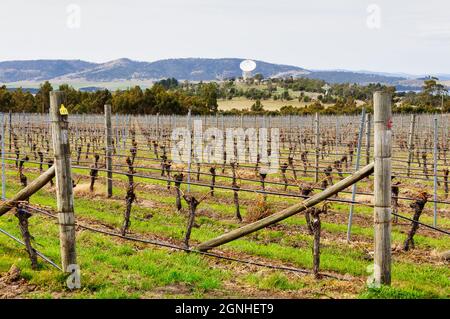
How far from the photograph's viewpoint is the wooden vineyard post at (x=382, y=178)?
5527 millimetres

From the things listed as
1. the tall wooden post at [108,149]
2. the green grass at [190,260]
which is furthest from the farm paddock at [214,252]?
the tall wooden post at [108,149]

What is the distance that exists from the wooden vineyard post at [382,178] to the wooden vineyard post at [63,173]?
3.30 meters

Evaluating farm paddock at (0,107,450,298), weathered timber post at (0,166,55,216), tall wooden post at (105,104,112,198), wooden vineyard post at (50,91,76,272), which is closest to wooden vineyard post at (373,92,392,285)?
farm paddock at (0,107,450,298)

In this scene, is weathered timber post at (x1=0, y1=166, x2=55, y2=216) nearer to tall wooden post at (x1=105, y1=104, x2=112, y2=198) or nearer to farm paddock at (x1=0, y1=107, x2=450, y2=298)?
farm paddock at (x1=0, y1=107, x2=450, y2=298)

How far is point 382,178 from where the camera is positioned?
5.56 metres

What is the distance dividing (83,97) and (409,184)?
5593 centimetres

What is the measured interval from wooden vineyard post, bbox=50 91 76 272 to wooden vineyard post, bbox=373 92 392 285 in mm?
3299

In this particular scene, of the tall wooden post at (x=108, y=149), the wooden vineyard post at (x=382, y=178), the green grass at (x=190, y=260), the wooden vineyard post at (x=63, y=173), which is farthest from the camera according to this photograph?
the tall wooden post at (x=108, y=149)

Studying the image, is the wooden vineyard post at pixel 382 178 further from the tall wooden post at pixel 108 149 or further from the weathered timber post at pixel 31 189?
the tall wooden post at pixel 108 149

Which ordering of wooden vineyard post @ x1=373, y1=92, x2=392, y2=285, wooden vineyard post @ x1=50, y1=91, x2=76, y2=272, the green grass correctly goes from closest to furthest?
wooden vineyard post @ x1=373, y1=92, x2=392, y2=285, wooden vineyard post @ x1=50, y1=91, x2=76, y2=272, the green grass

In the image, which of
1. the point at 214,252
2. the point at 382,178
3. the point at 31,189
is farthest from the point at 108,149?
the point at 382,178

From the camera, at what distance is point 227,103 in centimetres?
10081

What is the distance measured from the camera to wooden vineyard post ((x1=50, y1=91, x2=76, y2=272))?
5.87 metres
